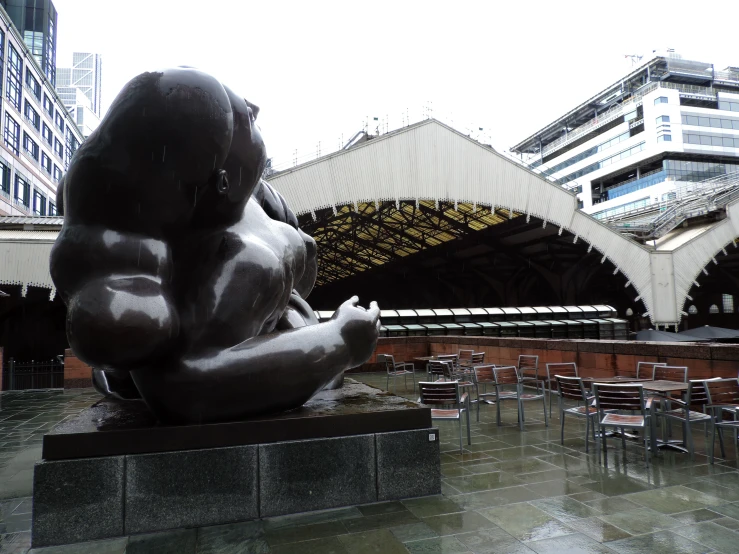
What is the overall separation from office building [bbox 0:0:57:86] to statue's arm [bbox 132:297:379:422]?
6173 centimetres

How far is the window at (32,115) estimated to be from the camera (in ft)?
141

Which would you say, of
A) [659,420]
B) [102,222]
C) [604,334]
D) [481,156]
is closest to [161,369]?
[102,222]

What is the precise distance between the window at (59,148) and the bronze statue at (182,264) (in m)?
56.8

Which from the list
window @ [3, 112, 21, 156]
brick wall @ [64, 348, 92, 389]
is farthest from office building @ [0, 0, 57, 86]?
brick wall @ [64, 348, 92, 389]

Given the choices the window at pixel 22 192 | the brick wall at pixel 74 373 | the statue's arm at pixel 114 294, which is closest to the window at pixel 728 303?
the brick wall at pixel 74 373

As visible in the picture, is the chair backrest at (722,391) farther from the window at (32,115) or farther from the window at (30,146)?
the window at (32,115)

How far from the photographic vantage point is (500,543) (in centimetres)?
321

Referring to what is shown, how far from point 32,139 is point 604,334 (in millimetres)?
46258

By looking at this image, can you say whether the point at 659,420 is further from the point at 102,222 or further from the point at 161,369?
Answer: the point at 102,222

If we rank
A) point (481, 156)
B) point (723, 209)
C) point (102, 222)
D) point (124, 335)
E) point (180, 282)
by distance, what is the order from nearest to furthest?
point (124, 335) → point (102, 222) → point (180, 282) → point (481, 156) → point (723, 209)

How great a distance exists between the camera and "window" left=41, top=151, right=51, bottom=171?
4622 cm

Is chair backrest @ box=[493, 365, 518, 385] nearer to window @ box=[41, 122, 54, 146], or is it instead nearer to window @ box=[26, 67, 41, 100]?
window @ box=[26, 67, 41, 100]

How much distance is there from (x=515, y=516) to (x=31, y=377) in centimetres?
1438

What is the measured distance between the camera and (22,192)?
39531 millimetres
